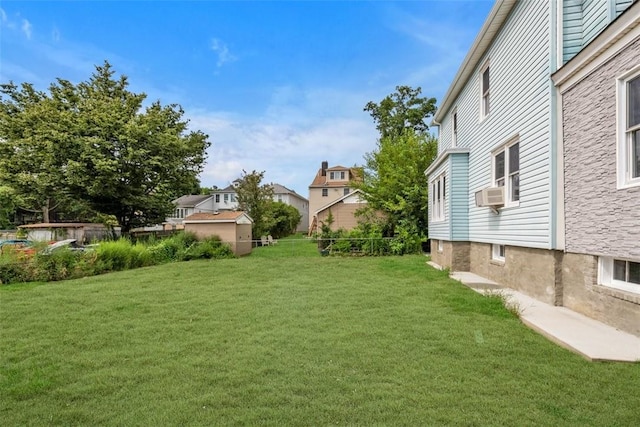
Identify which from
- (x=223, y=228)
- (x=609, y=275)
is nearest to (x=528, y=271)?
(x=609, y=275)

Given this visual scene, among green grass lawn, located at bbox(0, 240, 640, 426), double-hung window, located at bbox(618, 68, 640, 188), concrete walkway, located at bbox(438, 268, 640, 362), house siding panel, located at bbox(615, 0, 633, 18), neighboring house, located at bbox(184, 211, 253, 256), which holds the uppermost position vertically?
house siding panel, located at bbox(615, 0, 633, 18)

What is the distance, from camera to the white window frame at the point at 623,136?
14.4ft

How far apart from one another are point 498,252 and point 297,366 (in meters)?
7.13

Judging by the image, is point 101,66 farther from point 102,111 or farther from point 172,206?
point 172,206

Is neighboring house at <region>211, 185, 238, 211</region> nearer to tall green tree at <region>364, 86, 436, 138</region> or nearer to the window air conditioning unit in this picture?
tall green tree at <region>364, 86, 436, 138</region>

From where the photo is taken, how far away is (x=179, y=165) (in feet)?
71.8

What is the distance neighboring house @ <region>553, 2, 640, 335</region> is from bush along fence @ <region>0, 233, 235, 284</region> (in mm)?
13246

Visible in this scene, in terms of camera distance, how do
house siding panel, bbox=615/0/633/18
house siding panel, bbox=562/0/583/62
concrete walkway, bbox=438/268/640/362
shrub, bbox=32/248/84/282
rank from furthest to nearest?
shrub, bbox=32/248/84/282 → house siding panel, bbox=562/0/583/62 → house siding panel, bbox=615/0/633/18 → concrete walkway, bbox=438/268/640/362

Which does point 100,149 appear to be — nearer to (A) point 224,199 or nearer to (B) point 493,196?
(B) point 493,196

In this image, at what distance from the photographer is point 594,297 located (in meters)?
5.01

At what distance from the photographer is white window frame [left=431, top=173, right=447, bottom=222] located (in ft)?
38.8

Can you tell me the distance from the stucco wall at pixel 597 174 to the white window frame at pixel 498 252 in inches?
122

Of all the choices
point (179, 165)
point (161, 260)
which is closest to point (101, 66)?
point (179, 165)

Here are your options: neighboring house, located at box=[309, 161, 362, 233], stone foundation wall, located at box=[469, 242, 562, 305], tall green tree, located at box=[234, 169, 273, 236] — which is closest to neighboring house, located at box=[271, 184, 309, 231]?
neighboring house, located at box=[309, 161, 362, 233]
